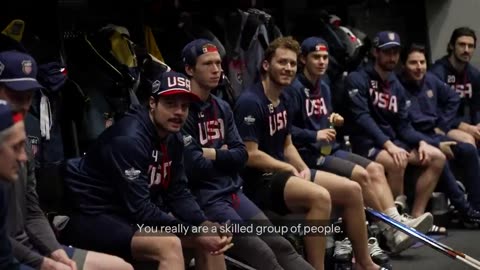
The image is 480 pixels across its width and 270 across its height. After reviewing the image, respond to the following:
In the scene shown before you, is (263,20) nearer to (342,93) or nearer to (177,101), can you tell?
(342,93)

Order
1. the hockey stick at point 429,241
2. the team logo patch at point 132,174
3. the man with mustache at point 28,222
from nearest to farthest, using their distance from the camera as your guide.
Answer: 1. the man with mustache at point 28,222
2. the team logo patch at point 132,174
3. the hockey stick at point 429,241

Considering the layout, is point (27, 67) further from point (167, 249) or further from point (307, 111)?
point (307, 111)

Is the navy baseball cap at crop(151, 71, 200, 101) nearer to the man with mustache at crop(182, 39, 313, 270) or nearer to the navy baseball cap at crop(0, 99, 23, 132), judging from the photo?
the man with mustache at crop(182, 39, 313, 270)

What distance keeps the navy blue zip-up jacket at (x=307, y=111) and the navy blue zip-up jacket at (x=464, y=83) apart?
1444mm

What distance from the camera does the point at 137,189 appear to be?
3371 millimetres

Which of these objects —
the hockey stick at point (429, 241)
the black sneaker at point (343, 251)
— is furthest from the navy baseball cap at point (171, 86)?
the hockey stick at point (429, 241)

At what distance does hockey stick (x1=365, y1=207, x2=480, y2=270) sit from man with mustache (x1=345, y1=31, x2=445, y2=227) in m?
0.69

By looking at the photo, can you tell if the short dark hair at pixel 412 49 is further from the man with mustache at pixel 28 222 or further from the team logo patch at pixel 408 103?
the man with mustache at pixel 28 222

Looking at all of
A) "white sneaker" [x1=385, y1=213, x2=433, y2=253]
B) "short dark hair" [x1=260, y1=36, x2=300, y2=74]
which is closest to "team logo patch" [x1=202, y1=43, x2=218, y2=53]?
"short dark hair" [x1=260, y1=36, x2=300, y2=74]

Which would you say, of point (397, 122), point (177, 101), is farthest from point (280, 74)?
point (397, 122)

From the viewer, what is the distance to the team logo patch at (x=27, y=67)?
3.25m

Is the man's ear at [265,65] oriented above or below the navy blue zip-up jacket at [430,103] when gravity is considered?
above

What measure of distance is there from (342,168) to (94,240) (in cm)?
178

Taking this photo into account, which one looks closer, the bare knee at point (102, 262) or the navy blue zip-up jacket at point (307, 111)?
the bare knee at point (102, 262)
